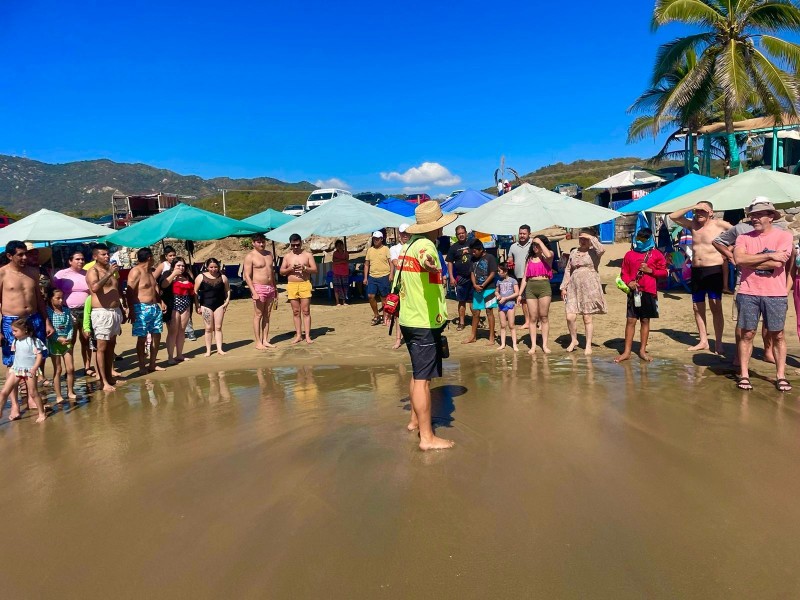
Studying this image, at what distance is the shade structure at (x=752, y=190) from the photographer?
8996 millimetres

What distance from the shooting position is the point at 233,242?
87.6 feet

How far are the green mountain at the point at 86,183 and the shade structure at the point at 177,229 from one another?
3244 inches

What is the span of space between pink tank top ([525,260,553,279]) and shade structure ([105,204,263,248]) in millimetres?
7205

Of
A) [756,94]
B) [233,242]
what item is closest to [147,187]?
[233,242]

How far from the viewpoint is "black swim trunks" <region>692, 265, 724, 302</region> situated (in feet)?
22.9

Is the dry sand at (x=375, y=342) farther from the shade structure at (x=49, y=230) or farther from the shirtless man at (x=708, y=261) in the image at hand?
the shade structure at (x=49, y=230)

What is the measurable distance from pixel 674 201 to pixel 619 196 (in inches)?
596

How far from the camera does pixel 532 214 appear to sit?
34.2 ft

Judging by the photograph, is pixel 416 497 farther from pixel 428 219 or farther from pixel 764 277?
pixel 764 277

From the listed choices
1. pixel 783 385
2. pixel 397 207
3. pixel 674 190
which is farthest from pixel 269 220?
pixel 783 385

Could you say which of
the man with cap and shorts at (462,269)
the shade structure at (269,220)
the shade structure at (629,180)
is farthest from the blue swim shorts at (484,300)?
the shade structure at (629,180)

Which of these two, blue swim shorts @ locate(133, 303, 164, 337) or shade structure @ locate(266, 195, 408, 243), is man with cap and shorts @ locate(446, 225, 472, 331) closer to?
shade structure @ locate(266, 195, 408, 243)

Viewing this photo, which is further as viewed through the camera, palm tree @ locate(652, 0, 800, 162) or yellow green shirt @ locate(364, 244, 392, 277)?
palm tree @ locate(652, 0, 800, 162)

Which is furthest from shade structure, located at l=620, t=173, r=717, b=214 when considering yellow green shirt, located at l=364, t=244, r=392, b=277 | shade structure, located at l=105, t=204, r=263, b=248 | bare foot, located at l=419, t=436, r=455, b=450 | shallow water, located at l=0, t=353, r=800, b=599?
bare foot, located at l=419, t=436, r=455, b=450
